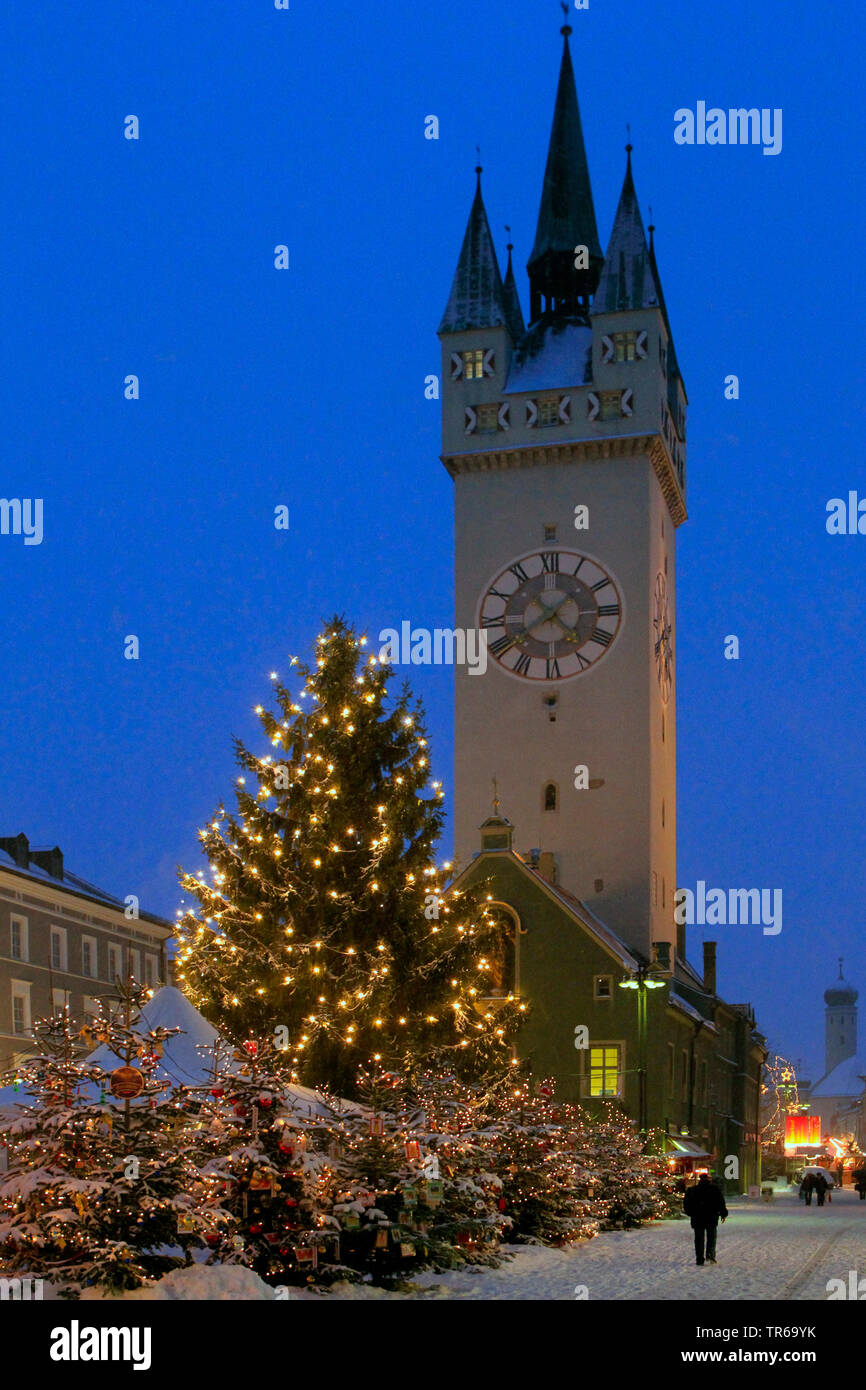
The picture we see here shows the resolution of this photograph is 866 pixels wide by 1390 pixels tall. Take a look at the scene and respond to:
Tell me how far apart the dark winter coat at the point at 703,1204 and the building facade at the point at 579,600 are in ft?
90.7

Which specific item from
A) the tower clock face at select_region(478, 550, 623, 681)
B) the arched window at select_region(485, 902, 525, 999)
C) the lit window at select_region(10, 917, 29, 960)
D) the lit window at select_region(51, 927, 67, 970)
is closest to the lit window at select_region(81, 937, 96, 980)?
the lit window at select_region(51, 927, 67, 970)

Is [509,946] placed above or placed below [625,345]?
below

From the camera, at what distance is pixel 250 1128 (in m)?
19.2

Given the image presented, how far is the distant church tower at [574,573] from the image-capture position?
56531 mm

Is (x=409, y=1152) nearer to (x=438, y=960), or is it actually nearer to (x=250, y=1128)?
(x=250, y=1128)

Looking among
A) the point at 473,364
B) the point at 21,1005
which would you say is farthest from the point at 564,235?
the point at 21,1005

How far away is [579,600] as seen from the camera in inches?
2287

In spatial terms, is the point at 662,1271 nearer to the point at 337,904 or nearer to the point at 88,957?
the point at 337,904

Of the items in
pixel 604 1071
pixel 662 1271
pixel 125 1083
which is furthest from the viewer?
pixel 604 1071

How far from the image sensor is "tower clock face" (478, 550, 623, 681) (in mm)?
57625

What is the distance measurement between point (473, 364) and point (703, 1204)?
42948 mm

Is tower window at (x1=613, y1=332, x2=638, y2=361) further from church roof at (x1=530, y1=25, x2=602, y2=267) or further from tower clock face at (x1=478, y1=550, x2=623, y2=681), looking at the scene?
tower clock face at (x1=478, y1=550, x2=623, y2=681)

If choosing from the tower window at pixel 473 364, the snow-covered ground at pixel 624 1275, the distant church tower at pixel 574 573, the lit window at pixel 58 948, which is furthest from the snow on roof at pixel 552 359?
the snow-covered ground at pixel 624 1275
